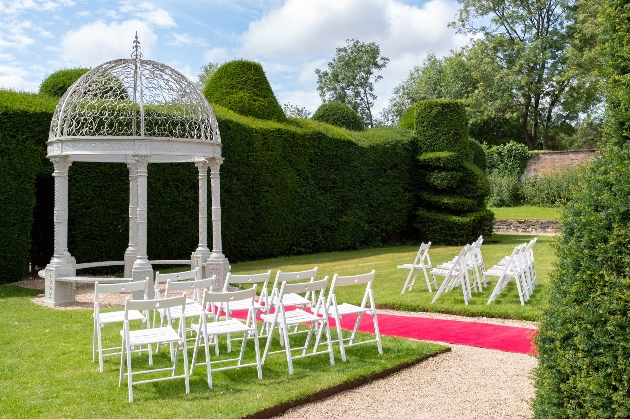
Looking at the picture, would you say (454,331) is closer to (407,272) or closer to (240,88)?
(407,272)

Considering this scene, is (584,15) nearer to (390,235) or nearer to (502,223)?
(502,223)

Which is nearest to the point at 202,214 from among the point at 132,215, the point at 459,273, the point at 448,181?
the point at 132,215

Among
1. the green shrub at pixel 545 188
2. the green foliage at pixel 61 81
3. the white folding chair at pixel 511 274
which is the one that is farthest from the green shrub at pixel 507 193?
the green foliage at pixel 61 81

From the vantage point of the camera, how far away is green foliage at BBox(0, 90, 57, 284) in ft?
42.1

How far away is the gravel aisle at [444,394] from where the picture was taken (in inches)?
212

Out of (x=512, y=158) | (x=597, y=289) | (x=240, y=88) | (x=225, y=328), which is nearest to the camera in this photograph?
(x=597, y=289)

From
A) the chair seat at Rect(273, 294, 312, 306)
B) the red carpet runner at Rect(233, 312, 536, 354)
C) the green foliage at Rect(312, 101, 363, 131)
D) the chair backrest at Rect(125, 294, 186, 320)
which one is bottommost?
the red carpet runner at Rect(233, 312, 536, 354)

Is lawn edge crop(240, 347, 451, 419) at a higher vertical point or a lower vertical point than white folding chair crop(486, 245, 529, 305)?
lower

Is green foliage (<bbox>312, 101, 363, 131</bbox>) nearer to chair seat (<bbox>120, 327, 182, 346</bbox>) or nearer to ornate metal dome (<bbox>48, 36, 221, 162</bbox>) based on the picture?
ornate metal dome (<bbox>48, 36, 221, 162</bbox>)

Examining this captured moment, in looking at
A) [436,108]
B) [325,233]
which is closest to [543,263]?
[325,233]

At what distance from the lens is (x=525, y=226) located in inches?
1057

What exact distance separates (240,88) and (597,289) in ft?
54.2

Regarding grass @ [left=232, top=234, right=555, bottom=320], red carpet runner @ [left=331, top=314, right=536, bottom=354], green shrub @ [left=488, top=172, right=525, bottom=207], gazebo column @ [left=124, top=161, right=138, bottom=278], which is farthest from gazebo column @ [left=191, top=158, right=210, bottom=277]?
green shrub @ [left=488, top=172, right=525, bottom=207]

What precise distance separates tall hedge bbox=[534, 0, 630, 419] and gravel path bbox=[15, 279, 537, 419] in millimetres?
1339
